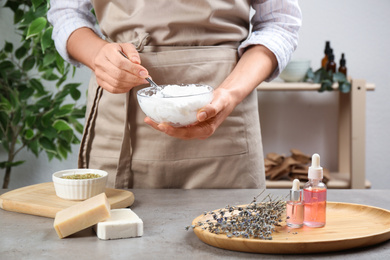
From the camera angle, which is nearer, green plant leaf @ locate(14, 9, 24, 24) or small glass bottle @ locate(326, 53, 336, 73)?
green plant leaf @ locate(14, 9, 24, 24)

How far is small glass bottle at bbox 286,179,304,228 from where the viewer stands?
98 centimetres

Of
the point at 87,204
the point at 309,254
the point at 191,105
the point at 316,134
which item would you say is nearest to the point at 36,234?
the point at 87,204

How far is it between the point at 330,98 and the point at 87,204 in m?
2.73

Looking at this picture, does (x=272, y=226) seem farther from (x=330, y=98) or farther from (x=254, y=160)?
(x=330, y=98)

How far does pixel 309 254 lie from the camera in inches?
34.7

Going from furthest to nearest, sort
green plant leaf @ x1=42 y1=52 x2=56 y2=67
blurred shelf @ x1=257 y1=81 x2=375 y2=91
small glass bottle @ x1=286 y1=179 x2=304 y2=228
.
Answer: blurred shelf @ x1=257 y1=81 x2=375 y2=91 < green plant leaf @ x1=42 y1=52 x2=56 y2=67 < small glass bottle @ x1=286 y1=179 x2=304 y2=228

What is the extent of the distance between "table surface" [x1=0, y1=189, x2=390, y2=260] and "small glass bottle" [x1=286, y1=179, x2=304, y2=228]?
11 cm

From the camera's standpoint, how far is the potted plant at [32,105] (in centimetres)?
276

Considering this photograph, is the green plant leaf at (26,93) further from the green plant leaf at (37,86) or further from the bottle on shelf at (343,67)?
the bottle on shelf at (343,67)

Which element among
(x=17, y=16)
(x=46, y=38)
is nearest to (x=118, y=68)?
(x=46, y=38)

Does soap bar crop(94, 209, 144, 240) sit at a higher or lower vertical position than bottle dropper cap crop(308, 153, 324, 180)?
lower

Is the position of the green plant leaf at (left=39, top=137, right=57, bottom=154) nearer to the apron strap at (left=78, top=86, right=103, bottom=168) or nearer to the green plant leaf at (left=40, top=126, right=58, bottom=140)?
the green plant leaf at (left=40, top=126, right=58, bottom=140)

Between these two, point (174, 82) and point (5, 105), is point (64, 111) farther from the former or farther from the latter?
point (174, 82)

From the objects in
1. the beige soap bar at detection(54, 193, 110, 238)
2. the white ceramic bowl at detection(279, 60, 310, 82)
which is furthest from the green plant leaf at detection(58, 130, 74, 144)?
the beige soap bar at detection(54, 193, 110, 238)
